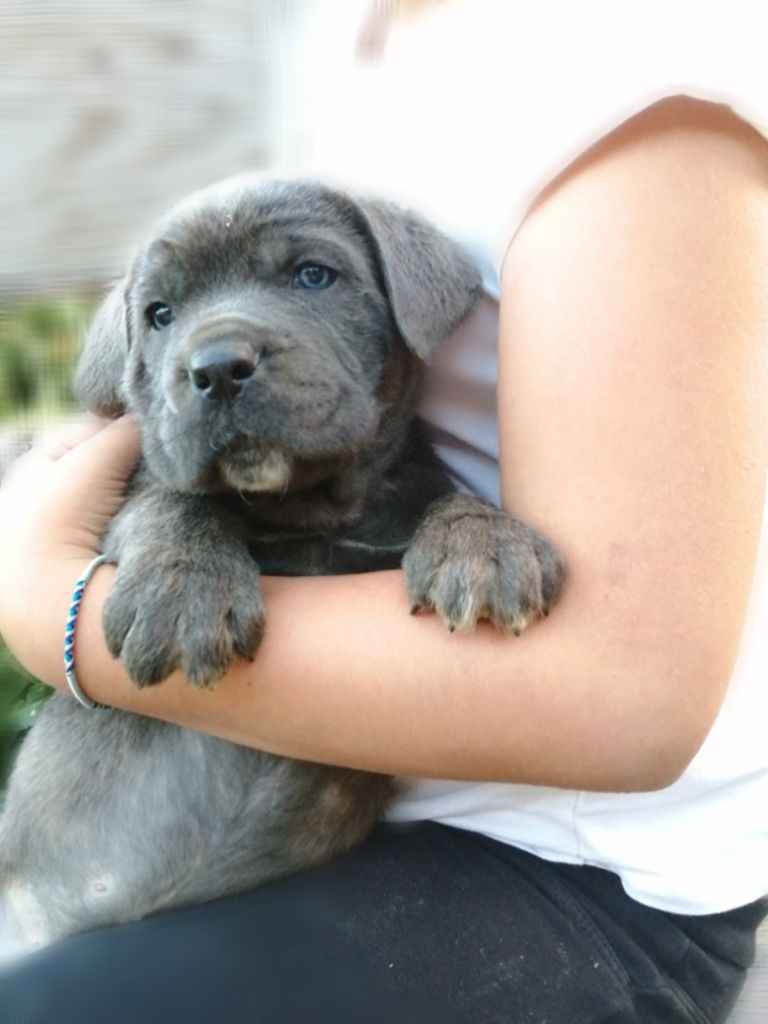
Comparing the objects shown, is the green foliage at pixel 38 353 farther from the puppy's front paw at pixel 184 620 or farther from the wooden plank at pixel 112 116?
the puppy's front paw at pixel 184 620

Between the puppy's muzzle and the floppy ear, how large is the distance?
53cm

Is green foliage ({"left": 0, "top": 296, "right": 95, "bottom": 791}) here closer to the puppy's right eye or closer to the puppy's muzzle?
the puppy's right eye

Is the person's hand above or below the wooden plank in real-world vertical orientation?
below

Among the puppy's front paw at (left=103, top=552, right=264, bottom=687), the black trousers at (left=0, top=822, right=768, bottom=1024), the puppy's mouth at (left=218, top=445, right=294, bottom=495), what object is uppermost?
the puppy's mouth at (left=218, top=445, right=294, bottom=495)

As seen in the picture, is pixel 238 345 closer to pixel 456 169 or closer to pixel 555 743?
pixel 456 169

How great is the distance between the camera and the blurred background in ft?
10.7

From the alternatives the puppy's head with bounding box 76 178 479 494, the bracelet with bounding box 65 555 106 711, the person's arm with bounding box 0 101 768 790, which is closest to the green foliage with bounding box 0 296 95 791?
the puppy's head with bounding box 76 178 479 494

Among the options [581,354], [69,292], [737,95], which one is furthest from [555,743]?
[69,292]

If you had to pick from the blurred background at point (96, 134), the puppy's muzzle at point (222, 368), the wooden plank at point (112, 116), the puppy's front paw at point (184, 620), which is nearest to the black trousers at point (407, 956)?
the puppy's front paw at point (184, 620)

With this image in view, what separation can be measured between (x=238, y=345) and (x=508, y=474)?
42 cm

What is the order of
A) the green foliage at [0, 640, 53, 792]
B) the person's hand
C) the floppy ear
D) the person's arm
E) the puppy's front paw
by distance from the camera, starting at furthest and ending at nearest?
the green foliage at [0, 640, 53, 792], the floppy ear, the person's hand, the puppy's front paw, the person's arm

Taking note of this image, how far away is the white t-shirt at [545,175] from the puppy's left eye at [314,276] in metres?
0.21

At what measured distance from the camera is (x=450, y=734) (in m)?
1.51

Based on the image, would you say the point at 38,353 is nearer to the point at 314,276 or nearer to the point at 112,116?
the point at 112,116
